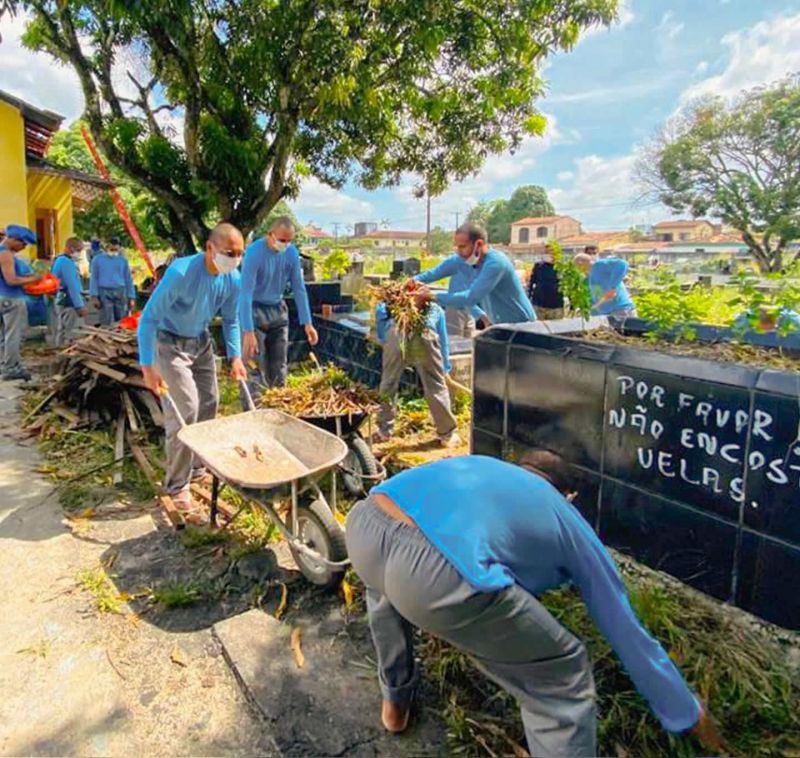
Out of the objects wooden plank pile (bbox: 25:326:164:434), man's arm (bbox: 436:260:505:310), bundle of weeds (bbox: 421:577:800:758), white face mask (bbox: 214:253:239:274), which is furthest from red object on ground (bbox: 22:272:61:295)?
bundle of weeds (bbox: 421:577:800:758)

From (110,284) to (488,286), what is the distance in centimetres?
801

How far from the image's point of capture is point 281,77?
9.12m

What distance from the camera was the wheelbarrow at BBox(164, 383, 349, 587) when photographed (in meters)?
3.17

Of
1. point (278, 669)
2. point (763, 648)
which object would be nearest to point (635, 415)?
point (763, 648)

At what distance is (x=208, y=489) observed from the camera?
184 inches

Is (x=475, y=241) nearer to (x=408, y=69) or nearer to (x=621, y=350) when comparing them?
(x=621, y=350)

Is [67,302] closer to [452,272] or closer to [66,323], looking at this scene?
[66,323]

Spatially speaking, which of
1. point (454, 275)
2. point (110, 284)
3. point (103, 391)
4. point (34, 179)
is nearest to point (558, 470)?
point (454, 275)

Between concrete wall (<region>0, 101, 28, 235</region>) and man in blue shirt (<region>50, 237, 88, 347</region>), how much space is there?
4.49m

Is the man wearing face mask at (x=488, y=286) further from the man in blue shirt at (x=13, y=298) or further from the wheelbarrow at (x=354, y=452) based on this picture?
the man in blue shirt at (x=13, y=298)

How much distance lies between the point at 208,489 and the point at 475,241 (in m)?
2.81

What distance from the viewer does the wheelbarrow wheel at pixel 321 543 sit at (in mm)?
3189

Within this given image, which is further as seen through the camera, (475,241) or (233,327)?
(475,241)

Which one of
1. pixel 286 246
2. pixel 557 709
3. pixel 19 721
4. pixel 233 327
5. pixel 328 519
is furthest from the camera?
pixel 286 246
